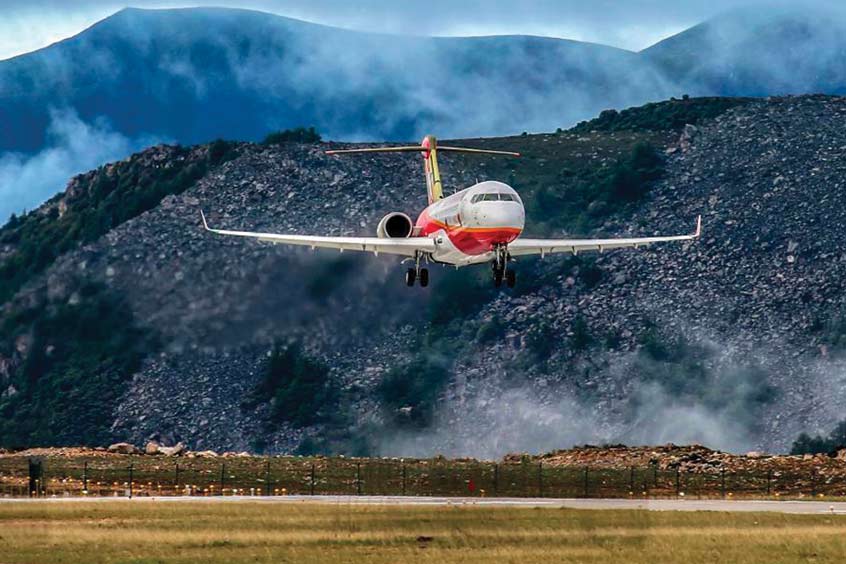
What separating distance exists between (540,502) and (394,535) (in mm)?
24506

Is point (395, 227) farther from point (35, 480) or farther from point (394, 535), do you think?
point (394, 535)

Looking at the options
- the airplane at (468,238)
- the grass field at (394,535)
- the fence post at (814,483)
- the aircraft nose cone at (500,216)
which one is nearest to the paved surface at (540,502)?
the grass field at (394,535)

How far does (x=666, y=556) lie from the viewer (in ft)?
260

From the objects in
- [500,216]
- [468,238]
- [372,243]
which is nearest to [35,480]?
[372,243]

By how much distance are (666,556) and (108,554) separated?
2087 cm

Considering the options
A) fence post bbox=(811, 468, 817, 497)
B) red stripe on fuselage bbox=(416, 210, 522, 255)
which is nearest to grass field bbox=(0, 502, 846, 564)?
red stripe on fuselage bbox=(416, 210, 522, 255)

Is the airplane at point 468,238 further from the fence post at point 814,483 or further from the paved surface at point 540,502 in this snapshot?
the fence post at point 814,483

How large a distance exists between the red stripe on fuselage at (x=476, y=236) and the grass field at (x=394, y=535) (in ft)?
42.2

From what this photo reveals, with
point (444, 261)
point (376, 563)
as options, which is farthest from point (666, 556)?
point (444, 261)

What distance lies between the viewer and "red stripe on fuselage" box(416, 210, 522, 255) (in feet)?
333

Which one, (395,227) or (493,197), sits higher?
(395,227)

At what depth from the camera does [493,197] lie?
333 feet

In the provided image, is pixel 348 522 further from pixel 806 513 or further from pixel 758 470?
pixel 758 470

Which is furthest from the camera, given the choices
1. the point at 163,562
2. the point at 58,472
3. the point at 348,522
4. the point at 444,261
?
the point at 58,472
